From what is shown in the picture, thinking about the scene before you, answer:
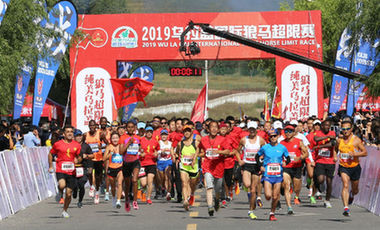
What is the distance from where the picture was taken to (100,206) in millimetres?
19531

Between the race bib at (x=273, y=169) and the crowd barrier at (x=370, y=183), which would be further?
the crowd barrier at (x=370, y=183)

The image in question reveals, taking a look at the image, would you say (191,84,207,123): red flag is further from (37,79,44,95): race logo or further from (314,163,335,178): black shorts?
(314,163,335,178): black shorts

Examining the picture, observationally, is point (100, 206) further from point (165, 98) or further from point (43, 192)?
point (165, 98)

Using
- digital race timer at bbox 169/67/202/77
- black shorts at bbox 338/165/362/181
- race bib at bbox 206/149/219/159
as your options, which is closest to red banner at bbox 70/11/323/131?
digital race timer at bbox 169/67/202/77

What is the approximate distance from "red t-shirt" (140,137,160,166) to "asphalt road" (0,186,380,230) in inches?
46.1

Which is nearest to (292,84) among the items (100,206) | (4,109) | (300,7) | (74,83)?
(74,83)

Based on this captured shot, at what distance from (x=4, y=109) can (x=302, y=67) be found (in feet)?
53.6

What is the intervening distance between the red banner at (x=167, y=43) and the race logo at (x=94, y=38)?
0.04 meters

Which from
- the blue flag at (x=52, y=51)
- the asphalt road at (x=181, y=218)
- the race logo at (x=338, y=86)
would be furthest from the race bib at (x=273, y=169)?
the race logo at (x=338, y=86)

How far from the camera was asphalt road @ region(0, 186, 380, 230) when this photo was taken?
14.6m

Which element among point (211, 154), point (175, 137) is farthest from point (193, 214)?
point (175, 137)

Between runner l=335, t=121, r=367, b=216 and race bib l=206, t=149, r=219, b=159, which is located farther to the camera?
race bib l=206, t=149, r=219, b=159

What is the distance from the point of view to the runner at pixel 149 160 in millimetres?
20156

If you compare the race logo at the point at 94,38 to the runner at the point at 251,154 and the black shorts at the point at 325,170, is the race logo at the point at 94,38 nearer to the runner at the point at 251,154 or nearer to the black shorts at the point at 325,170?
the black shorts at the point at 325,170
